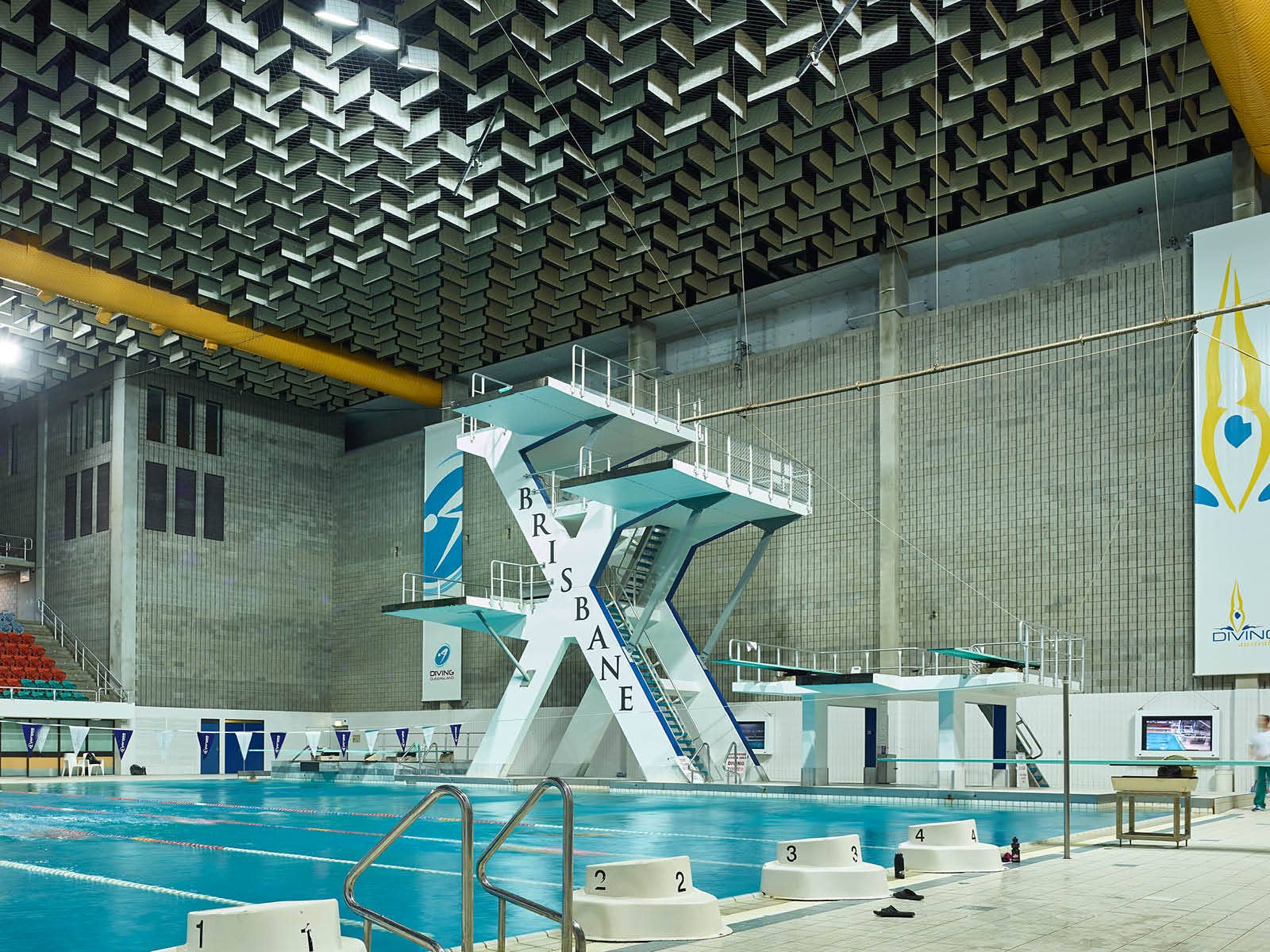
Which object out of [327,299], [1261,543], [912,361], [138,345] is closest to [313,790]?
[327,299]

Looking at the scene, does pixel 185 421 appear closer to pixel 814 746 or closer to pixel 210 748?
pixel 210 748

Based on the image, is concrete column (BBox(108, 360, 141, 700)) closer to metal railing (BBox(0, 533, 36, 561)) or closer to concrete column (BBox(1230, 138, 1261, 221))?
metal railing (BBox(0, 533, 36, 561))

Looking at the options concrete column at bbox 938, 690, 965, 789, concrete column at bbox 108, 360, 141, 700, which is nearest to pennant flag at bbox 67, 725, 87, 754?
concrete column at bbox 108, 360, 141, 700

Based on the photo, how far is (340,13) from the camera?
16.3 meters

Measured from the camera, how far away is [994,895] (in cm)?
761

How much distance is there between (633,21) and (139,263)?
1313 centimetres

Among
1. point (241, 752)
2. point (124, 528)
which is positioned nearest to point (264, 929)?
point (124, 528)

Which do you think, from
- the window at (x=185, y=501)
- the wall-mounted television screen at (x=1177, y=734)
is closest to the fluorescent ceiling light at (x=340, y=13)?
the wall-mounted television screen at (x=1177, y=734)

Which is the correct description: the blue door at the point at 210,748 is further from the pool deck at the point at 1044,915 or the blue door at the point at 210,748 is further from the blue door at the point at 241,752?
the pool deck at the point at 1044,915

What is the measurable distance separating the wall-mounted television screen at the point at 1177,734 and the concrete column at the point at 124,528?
2461 centimetres

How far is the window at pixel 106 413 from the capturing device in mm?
33094

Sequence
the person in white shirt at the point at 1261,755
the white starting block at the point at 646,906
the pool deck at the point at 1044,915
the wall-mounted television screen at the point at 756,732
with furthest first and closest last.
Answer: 1. the wall-mounted television screen at the point at 756,732
2. the person in white shirt at the point at 1261,755
3. the white starting block at the point at 646,906
4. the pool deck at the point at 1044,915

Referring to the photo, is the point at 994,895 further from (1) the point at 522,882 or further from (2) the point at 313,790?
(2) the point at 313,790

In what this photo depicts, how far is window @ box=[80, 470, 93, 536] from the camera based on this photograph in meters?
33.3
